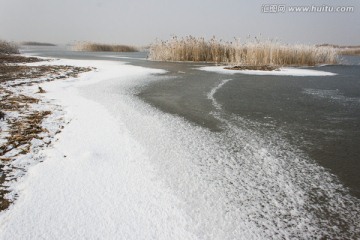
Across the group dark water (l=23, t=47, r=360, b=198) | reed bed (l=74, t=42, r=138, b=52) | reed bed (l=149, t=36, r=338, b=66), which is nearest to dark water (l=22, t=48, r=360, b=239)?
dark water (l=23, t=47, r=360, b=198)

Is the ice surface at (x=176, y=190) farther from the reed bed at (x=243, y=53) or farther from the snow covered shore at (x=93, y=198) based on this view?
the reed bed at (x=243, y=53)

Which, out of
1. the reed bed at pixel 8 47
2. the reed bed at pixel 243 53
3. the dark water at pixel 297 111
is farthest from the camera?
the reed bed at pixel 8 47

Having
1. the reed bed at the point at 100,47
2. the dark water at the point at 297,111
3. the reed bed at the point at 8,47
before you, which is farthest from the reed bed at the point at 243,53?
the reed bed at the point at 100,47

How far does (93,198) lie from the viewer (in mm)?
1893

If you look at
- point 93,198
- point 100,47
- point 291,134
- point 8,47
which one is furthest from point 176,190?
point 100,47

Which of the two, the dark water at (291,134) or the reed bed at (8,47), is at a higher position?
the reed bed at (8,47)

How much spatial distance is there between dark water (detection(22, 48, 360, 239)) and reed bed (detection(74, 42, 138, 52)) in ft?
106

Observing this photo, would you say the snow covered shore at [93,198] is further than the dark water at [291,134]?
→ No

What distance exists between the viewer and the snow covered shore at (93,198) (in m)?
1.57

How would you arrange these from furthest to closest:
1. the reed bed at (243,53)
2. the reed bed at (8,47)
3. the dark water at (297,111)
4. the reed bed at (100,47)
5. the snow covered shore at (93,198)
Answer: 1. the reed bed at (100,47)
2. the reed bed at (8,47)
3. the reed bed at (243,53)
4. the dark water at (297,111)
5. the snow covered shore at (93,198)

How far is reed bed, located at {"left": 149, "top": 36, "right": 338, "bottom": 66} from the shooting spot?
14.4m

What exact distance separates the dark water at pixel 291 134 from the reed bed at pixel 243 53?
812 cm

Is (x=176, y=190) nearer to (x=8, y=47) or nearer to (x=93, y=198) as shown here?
(x=93, y=198)

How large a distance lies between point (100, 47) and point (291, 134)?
3704 centimetres
